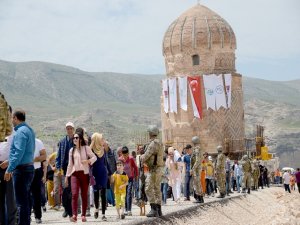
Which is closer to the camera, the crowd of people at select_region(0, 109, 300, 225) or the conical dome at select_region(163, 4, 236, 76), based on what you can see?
the crowd of people at select_region(0, 109, 300, 225)

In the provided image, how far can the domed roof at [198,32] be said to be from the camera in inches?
1645

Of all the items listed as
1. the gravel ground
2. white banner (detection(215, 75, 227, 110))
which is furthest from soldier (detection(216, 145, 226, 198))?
white banner (detection(215, 75, 227, 110))

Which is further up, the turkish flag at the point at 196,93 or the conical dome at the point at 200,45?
the conical dome at the point at 200,45

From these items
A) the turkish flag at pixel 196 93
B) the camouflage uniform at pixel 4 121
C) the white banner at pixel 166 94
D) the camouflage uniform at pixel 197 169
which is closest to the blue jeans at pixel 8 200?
the camouflage uniform at pixel 4 121

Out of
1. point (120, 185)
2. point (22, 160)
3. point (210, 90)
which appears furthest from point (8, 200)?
point (210, 90)

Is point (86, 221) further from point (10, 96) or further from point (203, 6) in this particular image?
point (10, 96)

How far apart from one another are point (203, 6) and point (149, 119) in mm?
134669

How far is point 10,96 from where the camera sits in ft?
614

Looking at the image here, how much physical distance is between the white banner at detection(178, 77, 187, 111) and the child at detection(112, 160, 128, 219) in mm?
27005

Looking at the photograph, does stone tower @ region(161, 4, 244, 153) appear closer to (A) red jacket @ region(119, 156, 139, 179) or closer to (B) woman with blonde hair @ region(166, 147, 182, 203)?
(B) woman with blonde hair @ region(166, 147, 182, 203)

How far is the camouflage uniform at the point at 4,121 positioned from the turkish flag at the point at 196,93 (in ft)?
104

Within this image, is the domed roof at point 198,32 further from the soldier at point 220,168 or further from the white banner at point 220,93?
the soldier at point 220,168

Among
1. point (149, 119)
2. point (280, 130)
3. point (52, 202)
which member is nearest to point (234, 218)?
point (52, 202)

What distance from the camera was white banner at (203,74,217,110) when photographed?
135ft
